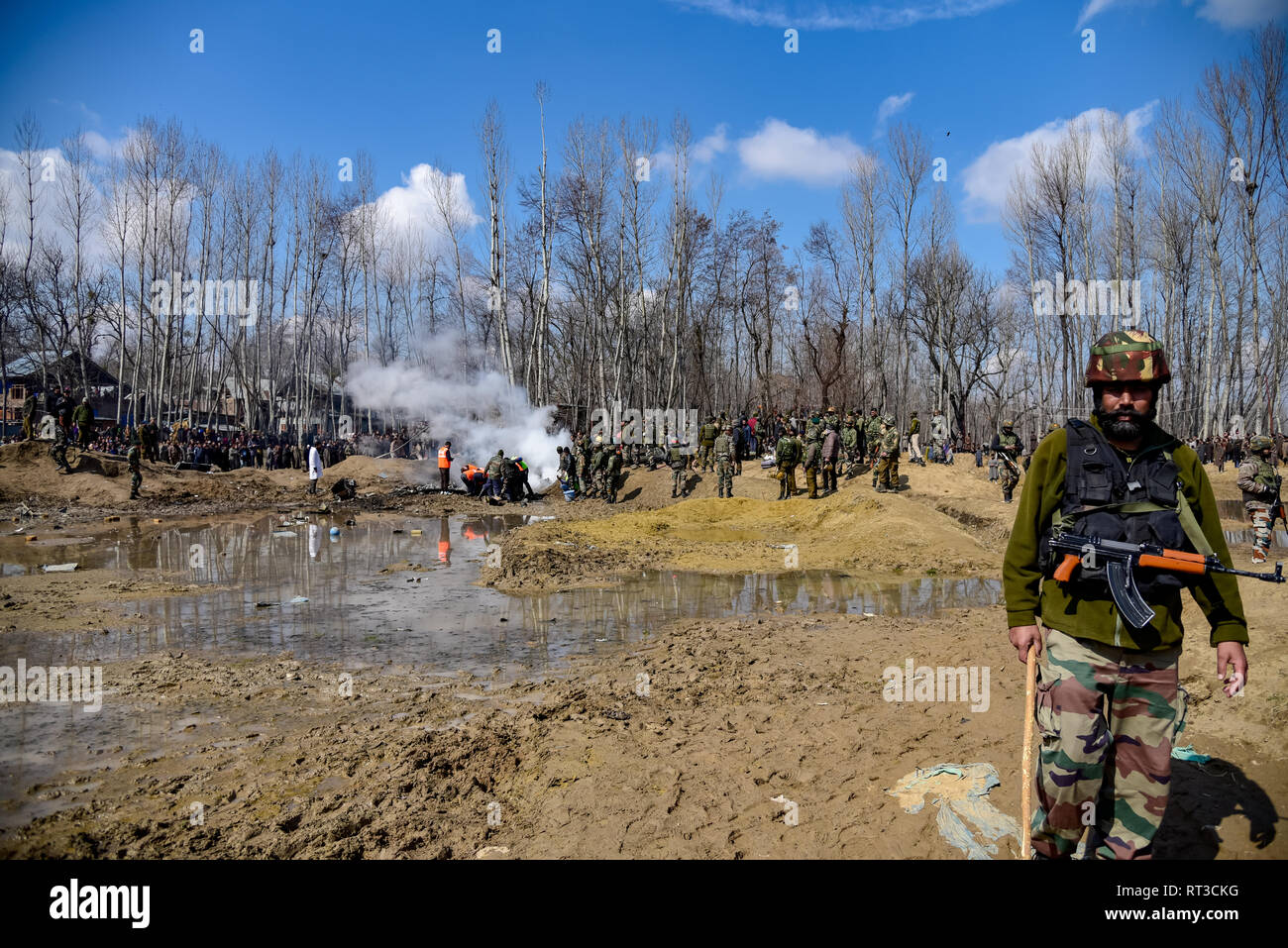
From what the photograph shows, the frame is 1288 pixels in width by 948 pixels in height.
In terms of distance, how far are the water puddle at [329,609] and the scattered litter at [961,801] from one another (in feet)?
11.6

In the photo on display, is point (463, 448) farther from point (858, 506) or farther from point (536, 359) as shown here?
point (858, 506)

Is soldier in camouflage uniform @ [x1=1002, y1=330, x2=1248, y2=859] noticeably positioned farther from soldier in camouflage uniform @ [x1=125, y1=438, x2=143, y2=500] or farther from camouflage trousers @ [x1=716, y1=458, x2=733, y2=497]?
soldier in camouflage uniform @ [x1=125, y1=438, x2=143, y2=500]

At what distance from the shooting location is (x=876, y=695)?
5.53 metres

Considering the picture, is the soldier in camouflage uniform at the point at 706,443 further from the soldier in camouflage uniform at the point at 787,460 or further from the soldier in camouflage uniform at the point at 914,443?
the soldier in camouflage uniform at the point at 914,443

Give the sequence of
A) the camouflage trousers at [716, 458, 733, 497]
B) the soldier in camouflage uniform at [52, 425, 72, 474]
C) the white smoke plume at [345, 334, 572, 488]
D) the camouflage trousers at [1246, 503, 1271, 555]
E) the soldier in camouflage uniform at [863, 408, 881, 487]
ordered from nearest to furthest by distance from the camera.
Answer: the camouflage trousers at [1246, 503, 1271, 555]
the soldier in camouflage uniform at [52, 425, 72, 474]
the camouflage trousers at [716, 458, 733, 497]
the soldier in camouflage uniform at [863, 408, 881, 487]
the white smoke plume at [345, 334, 572, 488]

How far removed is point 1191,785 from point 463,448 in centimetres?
2725

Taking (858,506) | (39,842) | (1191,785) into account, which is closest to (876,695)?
(1191,785)

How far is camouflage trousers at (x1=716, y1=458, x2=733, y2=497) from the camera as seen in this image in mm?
21078

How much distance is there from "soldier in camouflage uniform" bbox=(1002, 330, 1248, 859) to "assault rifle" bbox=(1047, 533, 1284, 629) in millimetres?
40

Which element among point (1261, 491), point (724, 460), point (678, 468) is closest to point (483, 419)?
point (678, 468)

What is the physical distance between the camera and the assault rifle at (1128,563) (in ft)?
8.59

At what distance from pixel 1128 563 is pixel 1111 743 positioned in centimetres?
69

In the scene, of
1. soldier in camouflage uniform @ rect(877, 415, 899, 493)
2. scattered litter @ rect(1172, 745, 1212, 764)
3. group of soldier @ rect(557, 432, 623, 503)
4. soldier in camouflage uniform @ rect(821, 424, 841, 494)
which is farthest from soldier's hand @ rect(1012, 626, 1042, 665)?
group of soldier @ rect(557, 432, 623, 503)

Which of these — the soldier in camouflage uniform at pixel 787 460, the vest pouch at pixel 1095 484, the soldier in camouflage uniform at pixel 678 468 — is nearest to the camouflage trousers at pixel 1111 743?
the vest pouch at pixel 1095 484
